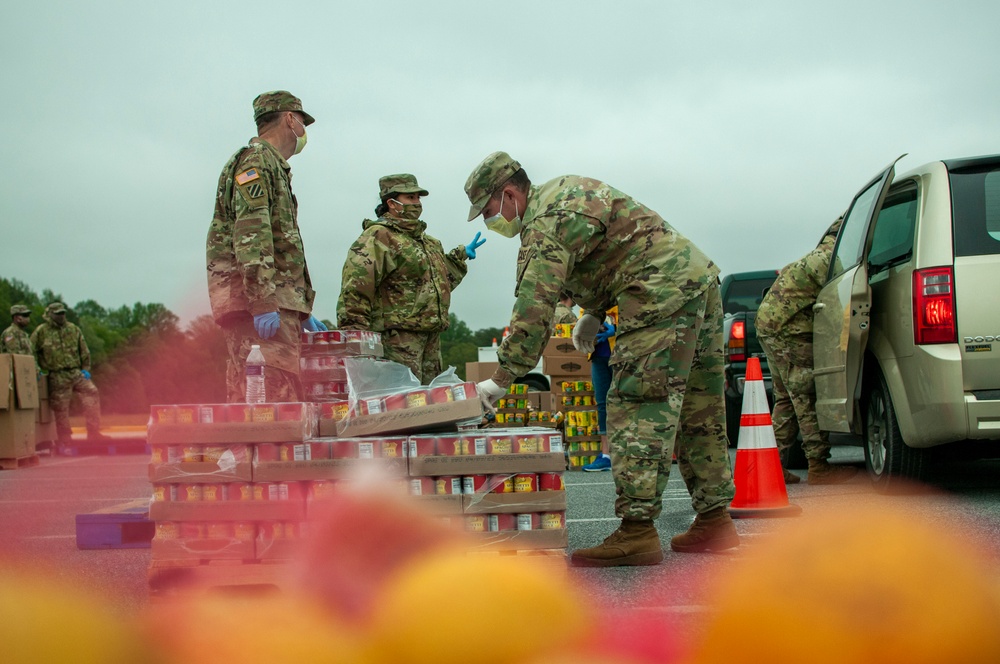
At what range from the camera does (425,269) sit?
7086 mm

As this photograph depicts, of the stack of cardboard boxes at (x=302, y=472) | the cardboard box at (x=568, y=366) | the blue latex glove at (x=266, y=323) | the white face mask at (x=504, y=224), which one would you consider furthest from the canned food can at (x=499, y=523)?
the cardboard box at (x=568, y=366)

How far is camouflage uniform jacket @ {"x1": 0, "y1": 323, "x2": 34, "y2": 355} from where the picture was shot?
14.4 metres

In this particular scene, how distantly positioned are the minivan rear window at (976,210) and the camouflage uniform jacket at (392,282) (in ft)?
11.6

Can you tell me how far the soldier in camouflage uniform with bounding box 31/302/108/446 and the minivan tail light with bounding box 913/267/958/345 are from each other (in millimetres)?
12076

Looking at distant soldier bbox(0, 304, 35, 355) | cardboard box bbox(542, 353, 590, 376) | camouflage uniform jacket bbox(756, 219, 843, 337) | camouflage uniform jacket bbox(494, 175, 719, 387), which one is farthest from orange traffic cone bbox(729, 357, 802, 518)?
distant soldier bbox(0, 304, 35, 355)

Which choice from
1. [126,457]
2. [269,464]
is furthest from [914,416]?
[126,457]

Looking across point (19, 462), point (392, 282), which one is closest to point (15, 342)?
point (19, 462)

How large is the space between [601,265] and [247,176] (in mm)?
1817

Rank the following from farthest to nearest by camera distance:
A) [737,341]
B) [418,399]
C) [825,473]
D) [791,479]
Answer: [737,341] → [791,479] → [825,473] → [418,399]

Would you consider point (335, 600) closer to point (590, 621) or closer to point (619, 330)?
point (590, 621)

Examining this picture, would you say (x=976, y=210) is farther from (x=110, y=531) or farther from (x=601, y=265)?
(x=110, y=531)

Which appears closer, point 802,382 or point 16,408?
point 802,382

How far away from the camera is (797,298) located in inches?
270

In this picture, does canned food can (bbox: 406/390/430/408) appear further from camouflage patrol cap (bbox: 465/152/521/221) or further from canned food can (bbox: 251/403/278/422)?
camouflage patrol cap (bbox: 465/152/521/221)
